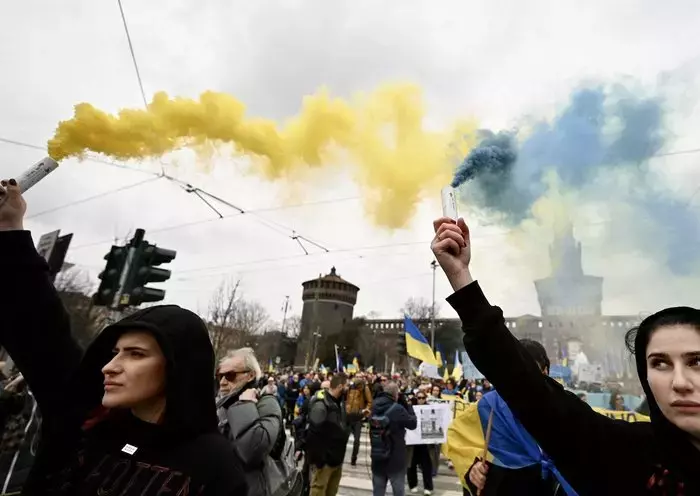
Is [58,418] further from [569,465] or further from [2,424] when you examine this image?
[2,424]

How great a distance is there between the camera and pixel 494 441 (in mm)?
3123

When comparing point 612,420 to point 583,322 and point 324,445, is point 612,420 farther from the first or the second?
point 583,322

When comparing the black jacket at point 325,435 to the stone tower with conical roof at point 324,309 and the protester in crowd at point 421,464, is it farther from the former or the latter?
the stone tower with conical roof at point 324,309

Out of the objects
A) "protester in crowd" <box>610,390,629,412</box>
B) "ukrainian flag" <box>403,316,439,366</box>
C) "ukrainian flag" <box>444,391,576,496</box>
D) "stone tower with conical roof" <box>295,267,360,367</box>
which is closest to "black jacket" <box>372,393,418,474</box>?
"ukrainian flag" <box>444,391,576,496</box>

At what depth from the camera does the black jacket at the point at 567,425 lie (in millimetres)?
1474

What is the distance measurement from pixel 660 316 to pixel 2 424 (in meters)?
6.14

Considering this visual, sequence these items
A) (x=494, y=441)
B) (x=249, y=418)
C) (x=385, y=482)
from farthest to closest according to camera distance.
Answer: (x=385, y=482) < (x=249, y=418) < (x=494, y=441)

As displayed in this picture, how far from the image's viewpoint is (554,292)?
14.4 meters

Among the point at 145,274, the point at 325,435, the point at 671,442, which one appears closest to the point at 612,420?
the point at 671,442

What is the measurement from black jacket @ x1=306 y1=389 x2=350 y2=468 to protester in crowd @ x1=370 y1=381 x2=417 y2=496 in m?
0.89

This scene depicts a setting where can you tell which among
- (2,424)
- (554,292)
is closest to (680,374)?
(2,424)

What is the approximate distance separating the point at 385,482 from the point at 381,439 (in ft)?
2.13

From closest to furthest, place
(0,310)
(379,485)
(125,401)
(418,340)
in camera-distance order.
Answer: (125,401), (0,310), (379,485), (418,340)

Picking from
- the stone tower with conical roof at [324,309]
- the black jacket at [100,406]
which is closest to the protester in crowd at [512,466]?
the black jacket at [100,406]
